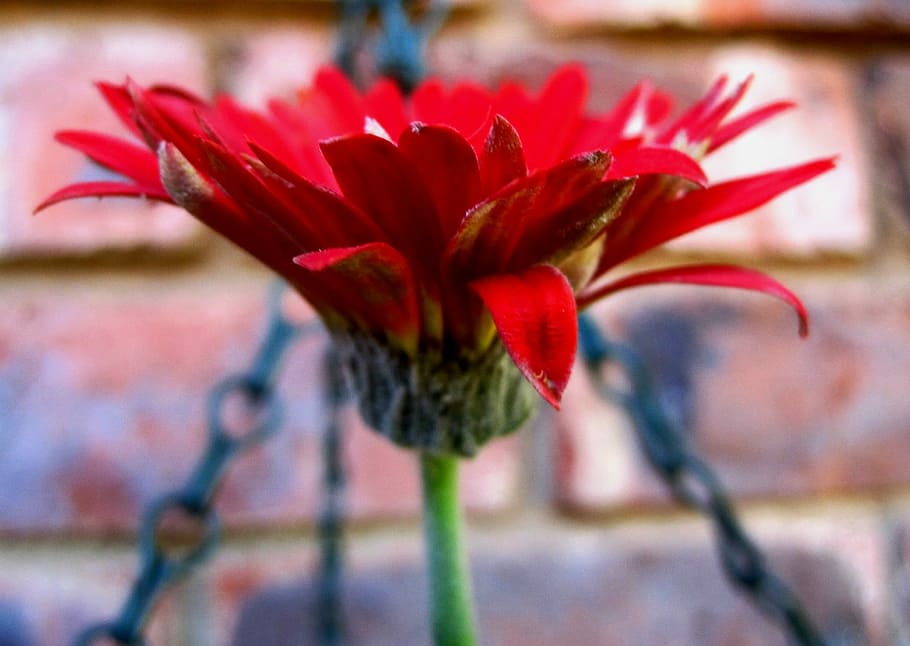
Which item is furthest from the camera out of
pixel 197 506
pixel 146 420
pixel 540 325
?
pixel 146 420

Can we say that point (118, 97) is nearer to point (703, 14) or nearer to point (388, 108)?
point (388, 108)

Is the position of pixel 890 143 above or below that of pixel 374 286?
above

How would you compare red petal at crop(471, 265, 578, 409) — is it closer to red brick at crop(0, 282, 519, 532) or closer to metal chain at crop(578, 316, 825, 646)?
metal chain at crop(578, 316, 825, 646)

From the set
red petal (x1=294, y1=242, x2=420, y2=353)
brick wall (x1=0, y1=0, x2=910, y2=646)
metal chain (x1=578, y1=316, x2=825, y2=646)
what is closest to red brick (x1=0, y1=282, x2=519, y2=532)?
brick wall (x1=0, y1=0, x2=910, y2=646)

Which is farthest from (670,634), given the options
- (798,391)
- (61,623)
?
(61,623)

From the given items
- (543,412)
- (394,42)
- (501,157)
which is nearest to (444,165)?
(501,157)

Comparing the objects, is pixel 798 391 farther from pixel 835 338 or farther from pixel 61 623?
pixel 61 623
